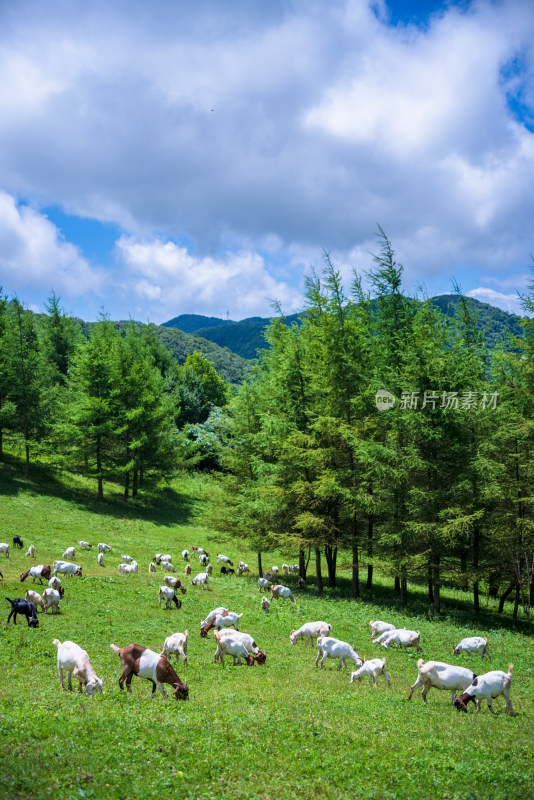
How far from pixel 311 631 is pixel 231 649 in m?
4.17

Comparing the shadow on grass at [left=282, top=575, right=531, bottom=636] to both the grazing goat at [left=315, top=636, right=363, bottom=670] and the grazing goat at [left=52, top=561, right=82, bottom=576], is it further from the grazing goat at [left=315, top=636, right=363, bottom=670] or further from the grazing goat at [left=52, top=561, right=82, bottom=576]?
the grazing goat at [left=52, top=561, right=82, bottom=576]

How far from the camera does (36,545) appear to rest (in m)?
30.7

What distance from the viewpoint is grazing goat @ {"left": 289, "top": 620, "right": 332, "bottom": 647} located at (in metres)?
18.0

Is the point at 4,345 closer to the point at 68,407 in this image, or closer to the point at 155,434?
the point at 68,407

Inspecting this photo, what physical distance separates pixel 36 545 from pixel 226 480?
1263 centimetres

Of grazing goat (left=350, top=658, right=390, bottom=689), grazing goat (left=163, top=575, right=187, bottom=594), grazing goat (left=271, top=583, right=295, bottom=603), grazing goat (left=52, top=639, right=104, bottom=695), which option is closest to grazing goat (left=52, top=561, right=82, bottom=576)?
grazing goat (left=163, top=575, right=187, bottom=594)

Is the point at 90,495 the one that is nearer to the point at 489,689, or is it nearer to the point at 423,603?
the point at 423,603

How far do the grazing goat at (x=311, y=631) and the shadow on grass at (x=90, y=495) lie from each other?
2867 centimetres

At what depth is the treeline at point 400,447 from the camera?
26094mm

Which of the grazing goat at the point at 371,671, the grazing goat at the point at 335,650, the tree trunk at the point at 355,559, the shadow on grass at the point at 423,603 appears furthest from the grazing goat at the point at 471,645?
the tree trunk at the point at 355,559

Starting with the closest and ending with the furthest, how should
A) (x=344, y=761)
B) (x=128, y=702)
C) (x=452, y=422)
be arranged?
(x=344, y=761) < (x=128, y=702) < (x=452, y=422)

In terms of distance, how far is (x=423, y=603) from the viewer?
1153 inches

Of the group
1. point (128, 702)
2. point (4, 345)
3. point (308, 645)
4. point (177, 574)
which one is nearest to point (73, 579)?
point (177, 574)

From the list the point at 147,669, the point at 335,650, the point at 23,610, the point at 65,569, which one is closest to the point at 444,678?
the point at 335,650
